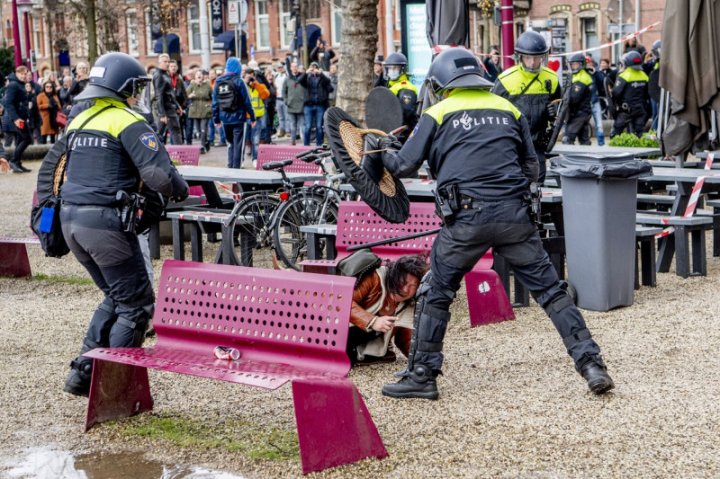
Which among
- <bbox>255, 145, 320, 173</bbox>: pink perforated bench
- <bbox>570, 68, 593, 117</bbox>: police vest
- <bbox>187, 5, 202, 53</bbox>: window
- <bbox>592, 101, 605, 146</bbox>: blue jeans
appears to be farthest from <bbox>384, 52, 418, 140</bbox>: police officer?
<bbox>187, 5, 202, 53</bbox>: window

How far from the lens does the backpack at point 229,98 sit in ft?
61.4

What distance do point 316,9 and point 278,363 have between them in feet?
158

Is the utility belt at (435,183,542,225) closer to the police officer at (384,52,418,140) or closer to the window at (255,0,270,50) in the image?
the police officer at (384,52,418,140)

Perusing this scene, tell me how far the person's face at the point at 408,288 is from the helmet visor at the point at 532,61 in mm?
3520

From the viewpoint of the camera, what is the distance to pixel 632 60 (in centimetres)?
2183

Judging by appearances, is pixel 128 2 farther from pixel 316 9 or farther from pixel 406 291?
pixel 406 291

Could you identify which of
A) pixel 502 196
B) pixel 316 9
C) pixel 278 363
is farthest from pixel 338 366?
pixel 316 9

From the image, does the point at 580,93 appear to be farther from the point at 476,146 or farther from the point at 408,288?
the point at 476,146

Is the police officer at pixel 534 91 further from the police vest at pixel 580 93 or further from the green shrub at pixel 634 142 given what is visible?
the police vest at pixel 580 93

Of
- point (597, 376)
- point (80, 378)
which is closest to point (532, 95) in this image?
point (597, 376)

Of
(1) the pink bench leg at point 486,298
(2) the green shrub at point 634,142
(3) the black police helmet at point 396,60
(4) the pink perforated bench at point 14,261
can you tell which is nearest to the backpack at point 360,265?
(1) the pink bench leg at point 486,298

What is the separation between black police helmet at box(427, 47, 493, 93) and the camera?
20.2 ft

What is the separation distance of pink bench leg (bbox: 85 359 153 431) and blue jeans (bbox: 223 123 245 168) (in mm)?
12752

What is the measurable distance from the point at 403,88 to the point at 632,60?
780 centimetres
